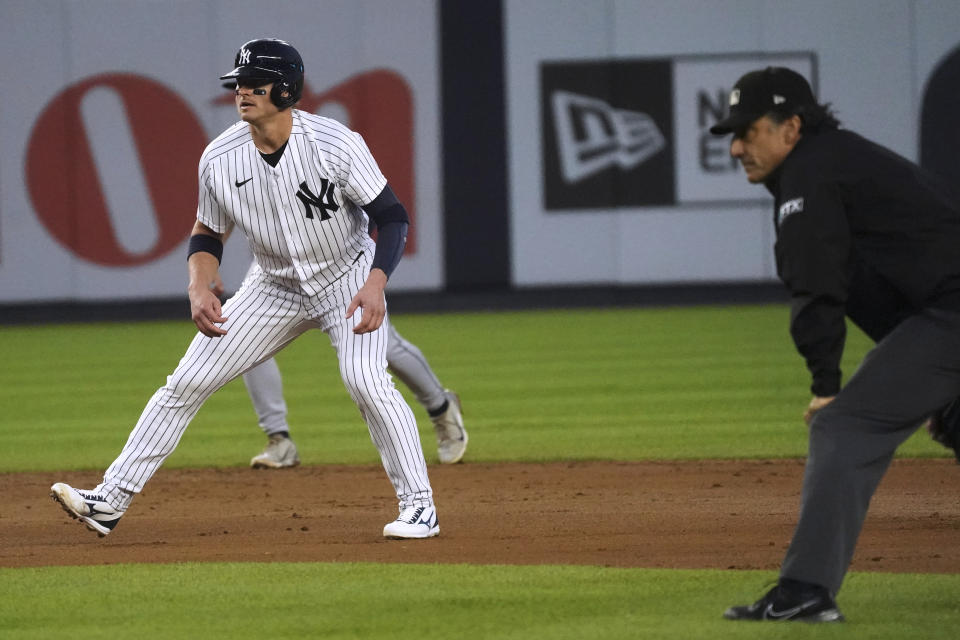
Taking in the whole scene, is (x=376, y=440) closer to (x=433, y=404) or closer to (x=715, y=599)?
(x=715, y=599)

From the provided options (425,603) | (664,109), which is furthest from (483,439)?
(664,109)

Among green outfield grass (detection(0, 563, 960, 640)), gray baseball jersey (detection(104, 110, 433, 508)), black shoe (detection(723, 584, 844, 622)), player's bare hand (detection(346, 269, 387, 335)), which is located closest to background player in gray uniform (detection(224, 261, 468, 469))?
gray baseball jersey (detection(104, 110, 433, 508))

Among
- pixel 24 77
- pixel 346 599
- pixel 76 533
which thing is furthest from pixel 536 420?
pixel 24 77

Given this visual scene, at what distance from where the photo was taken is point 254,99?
5.69 m

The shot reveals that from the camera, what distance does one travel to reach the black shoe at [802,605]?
4223 millimetres

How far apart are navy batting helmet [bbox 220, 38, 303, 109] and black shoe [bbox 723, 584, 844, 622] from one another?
2.71 meters

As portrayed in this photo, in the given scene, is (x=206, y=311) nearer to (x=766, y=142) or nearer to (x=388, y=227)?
(x=388, y=227)

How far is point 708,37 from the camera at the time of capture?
21.6m

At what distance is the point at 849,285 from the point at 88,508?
318 centimetres

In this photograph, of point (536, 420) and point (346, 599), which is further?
point (536, 420)

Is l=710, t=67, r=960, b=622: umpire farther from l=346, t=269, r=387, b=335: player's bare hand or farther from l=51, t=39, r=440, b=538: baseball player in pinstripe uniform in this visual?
l=51, t=39, r=440, b=538: baseball player in pinstripe uniform

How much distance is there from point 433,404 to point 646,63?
1435 cm

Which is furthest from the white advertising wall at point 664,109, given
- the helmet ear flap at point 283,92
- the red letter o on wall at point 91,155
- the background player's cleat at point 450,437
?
the helmet ear flap at point 283,92

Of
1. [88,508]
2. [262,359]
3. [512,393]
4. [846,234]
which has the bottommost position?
[512,393]
